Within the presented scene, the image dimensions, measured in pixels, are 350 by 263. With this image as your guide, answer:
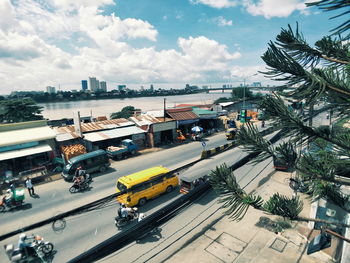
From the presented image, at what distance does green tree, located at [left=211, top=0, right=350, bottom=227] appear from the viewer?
97.3 inches

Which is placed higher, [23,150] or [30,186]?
[23,150]

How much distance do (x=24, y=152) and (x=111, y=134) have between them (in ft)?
31.3

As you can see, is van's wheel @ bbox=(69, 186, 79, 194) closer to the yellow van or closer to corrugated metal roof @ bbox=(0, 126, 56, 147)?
the yellow van

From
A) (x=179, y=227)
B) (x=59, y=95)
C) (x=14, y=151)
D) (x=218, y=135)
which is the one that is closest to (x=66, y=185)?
(x=14, y=151)

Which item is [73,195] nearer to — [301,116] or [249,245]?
[249,245]

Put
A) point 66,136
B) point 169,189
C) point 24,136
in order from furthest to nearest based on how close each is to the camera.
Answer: point 66,136 → point 24,136 → point 169,189

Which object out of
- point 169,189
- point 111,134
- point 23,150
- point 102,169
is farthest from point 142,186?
point 23,150

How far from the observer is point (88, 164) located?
797 inches

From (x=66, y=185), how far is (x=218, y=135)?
26.4 m

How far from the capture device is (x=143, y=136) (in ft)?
98.1

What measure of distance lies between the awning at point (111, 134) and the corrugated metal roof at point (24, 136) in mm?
4097

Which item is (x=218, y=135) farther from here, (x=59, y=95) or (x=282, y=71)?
(x=59, y=95)

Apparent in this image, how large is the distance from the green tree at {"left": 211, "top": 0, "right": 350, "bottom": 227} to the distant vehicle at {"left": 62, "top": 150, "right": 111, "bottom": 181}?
757 inches

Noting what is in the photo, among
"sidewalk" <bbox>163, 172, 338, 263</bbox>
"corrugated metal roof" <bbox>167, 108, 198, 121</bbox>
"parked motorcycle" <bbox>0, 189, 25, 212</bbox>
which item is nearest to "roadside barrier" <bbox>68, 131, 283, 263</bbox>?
"sidewalk" <bbox>163, 172, 338, 263</bbox>
